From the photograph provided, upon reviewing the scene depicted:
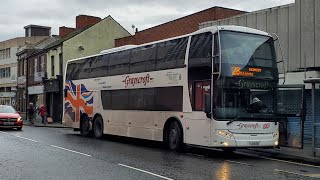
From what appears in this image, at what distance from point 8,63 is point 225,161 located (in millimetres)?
54575

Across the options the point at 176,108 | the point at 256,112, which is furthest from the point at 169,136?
the point at 256,112

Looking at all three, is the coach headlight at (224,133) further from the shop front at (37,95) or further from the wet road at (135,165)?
the shop front at (37,95)

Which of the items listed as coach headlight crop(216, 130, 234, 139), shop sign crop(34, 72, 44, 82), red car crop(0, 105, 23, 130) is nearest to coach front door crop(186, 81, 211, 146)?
coach headlight crop(216, 130, 234, 139)

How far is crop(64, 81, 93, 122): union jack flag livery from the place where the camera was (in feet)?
68.9

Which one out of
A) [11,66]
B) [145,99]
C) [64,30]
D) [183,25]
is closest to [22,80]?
[64,30]

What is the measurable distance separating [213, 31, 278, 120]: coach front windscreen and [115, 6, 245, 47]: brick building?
12.8 meters

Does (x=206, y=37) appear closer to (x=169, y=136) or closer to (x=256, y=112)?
(x=256, y=112)

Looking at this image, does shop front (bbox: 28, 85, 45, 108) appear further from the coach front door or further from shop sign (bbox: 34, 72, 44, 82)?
the coach front door

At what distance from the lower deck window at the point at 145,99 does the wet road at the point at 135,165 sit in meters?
1.71

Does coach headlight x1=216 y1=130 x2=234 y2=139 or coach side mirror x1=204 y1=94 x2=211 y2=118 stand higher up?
coach side mirror x1=204 y1=94 x2=211 y2=118

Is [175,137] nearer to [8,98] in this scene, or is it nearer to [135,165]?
[135,165]

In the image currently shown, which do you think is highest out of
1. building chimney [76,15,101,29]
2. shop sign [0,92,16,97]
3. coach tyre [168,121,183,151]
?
building chimney [76,15,101,29]

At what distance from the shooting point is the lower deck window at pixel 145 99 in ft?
49.0

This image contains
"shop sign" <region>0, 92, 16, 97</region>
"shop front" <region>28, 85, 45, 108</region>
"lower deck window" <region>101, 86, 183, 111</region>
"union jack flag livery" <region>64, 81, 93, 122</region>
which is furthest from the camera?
"shop sign" <region>0, 92, 16, 97</region>
